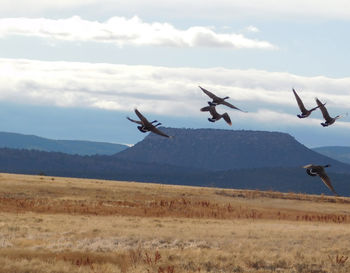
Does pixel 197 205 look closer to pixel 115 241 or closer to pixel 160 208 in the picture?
pixel 160 208

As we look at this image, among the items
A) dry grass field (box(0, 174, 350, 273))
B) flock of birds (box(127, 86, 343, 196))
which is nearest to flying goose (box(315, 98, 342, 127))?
flock of birds (box(127, 86, 343, 196))

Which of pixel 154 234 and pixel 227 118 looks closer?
pixel 227 118

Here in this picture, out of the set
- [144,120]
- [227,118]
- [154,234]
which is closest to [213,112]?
[227,118]

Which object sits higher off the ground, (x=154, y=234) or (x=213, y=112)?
(x=213, y=112)

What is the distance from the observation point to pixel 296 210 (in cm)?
7281

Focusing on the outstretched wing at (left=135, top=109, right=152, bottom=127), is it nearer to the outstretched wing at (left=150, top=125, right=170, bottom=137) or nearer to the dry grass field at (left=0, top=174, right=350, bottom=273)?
the outstretched wing at (left=150, top=125, right=170, bottom=137)

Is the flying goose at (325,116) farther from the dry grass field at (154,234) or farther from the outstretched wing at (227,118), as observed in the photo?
the dry grass field at (154,234)

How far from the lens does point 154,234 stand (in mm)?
40281

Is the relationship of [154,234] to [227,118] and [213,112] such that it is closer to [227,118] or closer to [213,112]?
[227,118]

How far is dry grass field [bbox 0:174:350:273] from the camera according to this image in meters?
30.0

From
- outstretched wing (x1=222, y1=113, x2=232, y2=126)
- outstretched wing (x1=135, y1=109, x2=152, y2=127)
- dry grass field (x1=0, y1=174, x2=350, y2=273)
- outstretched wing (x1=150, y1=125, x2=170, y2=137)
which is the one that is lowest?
dry grass field (x1=0, y1=174, x2=350, y2=273)

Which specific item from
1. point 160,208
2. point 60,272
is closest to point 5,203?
point 160,208

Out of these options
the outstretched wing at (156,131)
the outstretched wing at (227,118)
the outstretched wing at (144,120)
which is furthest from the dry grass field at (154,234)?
the outstretched wing at (144,120)

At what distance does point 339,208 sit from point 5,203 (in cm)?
3382
